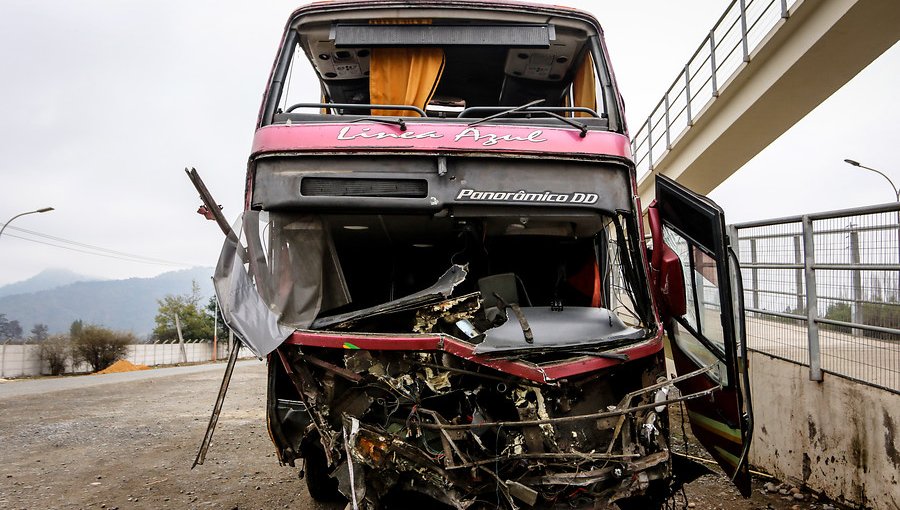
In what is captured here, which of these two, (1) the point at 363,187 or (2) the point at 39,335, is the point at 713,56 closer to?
(1) the point at 363,187

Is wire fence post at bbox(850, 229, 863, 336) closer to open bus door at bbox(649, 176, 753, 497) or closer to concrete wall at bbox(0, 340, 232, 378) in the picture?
open bus door at bbox(649, 176, 753, 497)

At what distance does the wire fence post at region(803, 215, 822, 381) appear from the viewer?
14.7ft

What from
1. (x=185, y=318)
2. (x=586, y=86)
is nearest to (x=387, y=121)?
(x=586, y=86)

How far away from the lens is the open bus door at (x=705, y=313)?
3.54 m

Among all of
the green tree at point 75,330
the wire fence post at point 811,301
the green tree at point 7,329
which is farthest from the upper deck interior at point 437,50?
the green tree at point 7,329

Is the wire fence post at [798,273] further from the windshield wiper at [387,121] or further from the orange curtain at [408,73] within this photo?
the windshield wiper at [387,121]

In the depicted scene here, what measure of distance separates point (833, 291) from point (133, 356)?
41.8 metres

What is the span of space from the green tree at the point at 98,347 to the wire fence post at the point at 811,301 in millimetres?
37532

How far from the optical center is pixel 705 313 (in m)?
4.25

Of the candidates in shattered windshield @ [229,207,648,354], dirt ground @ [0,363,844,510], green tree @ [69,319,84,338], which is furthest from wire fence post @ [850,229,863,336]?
green tree @ [69,319,84,338]

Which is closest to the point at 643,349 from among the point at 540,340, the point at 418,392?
the point at 540,340

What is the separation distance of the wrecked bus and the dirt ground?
866mm

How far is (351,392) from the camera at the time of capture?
3537 millimetres

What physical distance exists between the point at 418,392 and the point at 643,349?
1326 mm
